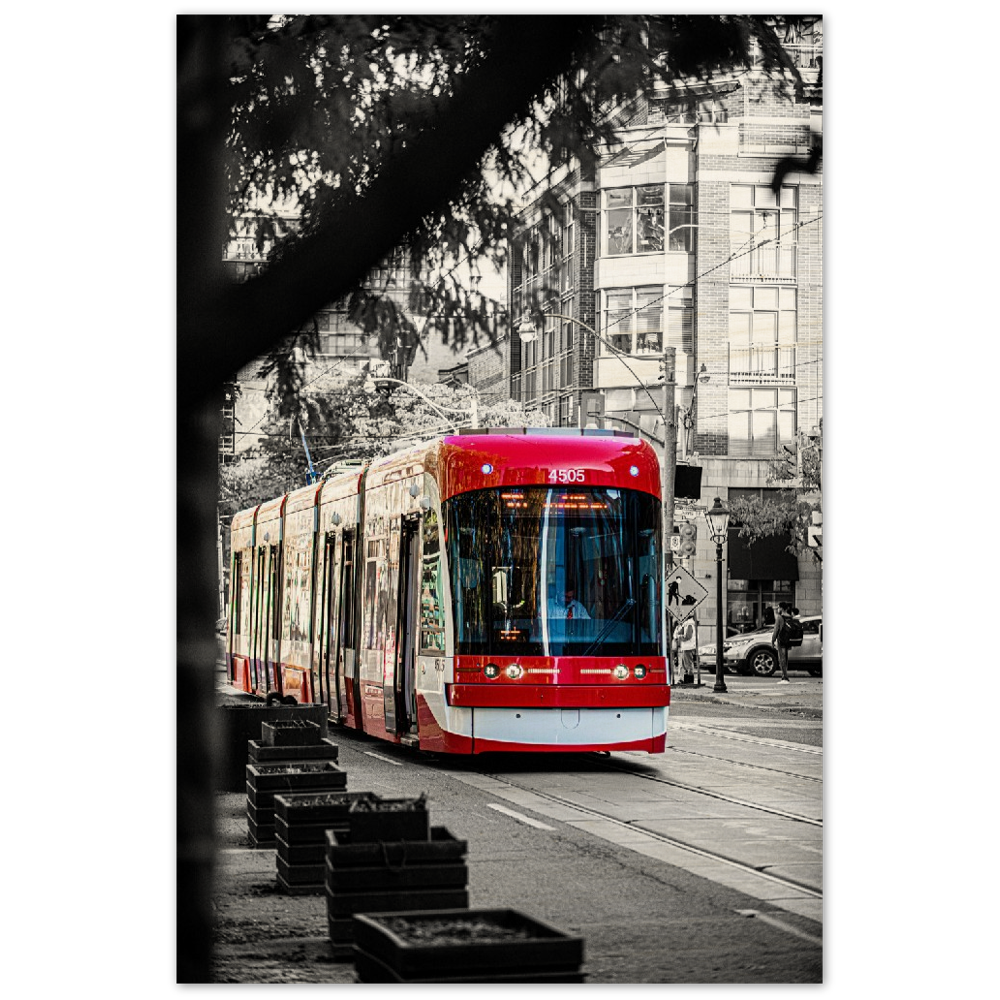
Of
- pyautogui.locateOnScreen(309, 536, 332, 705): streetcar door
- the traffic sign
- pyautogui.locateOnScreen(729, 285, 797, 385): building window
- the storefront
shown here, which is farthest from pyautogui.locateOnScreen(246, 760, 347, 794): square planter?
the traffic sign

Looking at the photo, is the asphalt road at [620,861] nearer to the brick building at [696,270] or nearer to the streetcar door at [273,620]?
the streetcar door at [273,620]

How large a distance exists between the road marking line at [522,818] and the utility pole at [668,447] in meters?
2.63

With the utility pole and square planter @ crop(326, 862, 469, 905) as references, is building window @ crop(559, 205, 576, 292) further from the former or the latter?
the utility pole

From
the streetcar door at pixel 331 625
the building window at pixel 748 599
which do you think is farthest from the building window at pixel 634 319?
the building window at pixel 748 599

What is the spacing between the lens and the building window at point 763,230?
8484 mm

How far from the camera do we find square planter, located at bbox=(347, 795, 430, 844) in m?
7.33

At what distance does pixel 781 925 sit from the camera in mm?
7820

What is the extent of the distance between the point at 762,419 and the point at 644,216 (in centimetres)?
212

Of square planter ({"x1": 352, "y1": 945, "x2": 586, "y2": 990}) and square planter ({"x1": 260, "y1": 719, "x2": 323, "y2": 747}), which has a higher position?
square planter ({"x1": 260, "y1": 719, "x2": 323, "y2": 747})

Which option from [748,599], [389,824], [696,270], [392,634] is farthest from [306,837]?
[748,599]

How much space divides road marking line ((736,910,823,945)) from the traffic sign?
462 inches

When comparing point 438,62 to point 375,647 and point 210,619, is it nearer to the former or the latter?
point 210,619

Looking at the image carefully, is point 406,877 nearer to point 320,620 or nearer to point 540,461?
point 540,461

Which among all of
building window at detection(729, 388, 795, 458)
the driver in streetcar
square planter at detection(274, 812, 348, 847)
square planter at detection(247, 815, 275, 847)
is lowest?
square planter at detection(247, 815, 275, 847)
